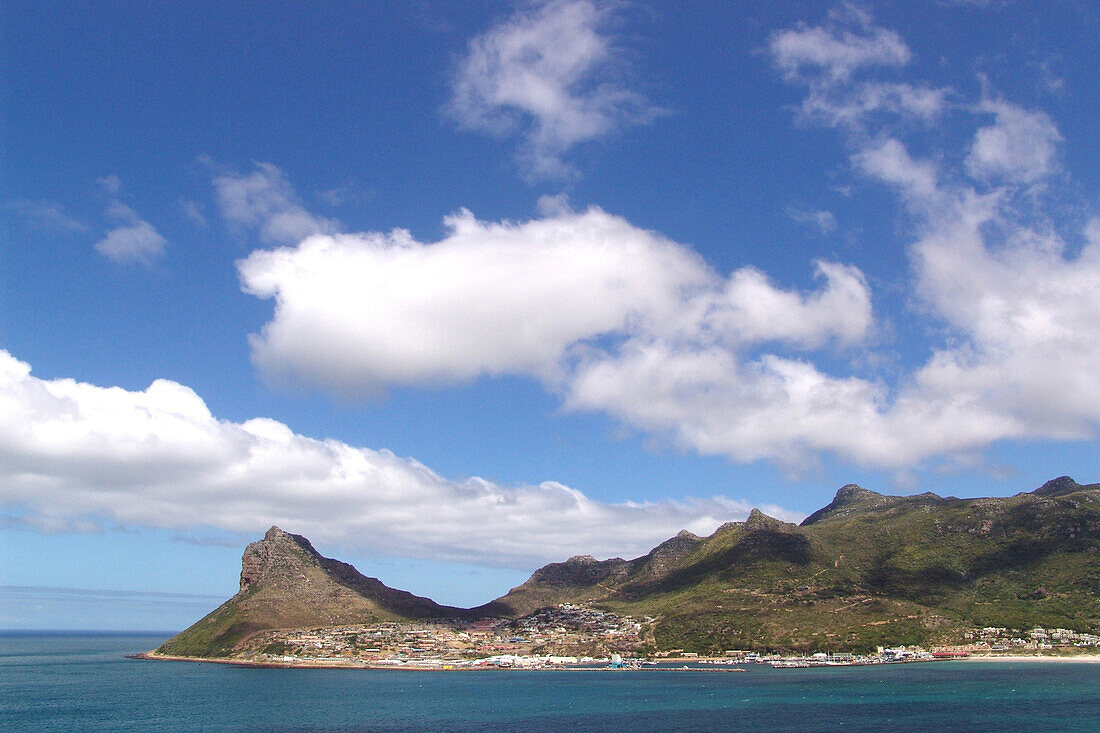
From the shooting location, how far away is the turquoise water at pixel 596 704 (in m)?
127

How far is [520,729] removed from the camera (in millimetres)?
124375

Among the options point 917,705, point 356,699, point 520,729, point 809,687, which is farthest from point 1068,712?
point 356,699

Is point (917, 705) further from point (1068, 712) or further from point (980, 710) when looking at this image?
point (1068, 712)

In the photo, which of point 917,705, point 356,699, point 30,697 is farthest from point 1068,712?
point 30,697

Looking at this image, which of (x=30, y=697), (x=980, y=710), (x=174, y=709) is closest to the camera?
(x=980, y=710)

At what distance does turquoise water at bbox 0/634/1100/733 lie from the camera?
5010 inches

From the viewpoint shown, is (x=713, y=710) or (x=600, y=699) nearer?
(x=713, y=710)

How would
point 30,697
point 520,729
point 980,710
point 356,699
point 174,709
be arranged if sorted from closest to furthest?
point 520,729, point 980,710, point 174,709, point 356,699, point 30,697

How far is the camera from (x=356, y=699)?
6398 inches

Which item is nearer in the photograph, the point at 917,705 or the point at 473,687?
the point at 917,705

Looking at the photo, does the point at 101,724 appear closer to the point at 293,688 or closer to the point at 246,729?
the point at 246,729

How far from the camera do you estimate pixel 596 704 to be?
153 m

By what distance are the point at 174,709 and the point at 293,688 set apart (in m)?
34.5

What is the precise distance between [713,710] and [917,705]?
126 feet
